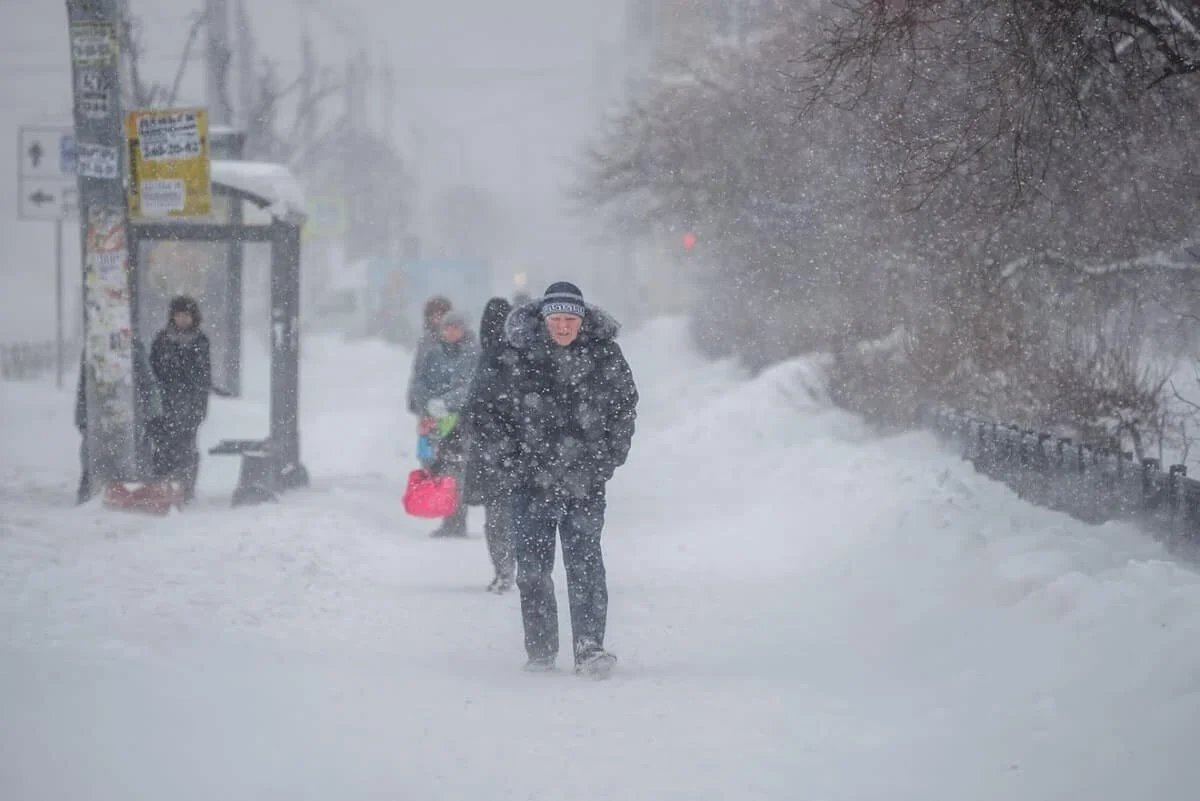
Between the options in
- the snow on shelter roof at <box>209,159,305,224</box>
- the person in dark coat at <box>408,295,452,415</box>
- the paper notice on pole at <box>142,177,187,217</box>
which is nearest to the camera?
Result: the person in dark coat at <box>408,295,452,415</box>

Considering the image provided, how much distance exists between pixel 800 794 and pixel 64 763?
2331 mm

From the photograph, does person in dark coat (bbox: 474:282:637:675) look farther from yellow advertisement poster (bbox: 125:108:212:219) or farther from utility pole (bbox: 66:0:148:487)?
yellow advertisement poster (bbox: 125:108:212:219)

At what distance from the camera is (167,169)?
10.5m

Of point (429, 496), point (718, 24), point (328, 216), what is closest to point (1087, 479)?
point (429, 496)

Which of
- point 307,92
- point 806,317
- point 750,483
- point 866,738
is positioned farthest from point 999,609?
point 307,92

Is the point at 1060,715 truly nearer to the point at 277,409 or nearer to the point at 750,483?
the point at 750,483

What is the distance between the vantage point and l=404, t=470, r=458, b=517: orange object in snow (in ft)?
28.8

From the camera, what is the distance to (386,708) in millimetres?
5199

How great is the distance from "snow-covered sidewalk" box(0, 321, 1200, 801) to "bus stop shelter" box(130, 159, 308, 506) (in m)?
0.72

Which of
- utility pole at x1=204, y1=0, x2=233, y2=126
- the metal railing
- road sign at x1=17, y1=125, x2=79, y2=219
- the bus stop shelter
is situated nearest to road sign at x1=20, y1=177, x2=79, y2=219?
road sign at x1=17, y1=125, x2=79, y2=219

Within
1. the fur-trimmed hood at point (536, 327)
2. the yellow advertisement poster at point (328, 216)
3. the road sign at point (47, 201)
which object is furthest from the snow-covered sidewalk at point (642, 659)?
the yellow advertisement poster at point (328, 216)

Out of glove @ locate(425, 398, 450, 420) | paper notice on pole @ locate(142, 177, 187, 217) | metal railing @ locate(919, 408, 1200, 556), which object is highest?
paper notice on pole @ locate(142, 177, 187, 217)

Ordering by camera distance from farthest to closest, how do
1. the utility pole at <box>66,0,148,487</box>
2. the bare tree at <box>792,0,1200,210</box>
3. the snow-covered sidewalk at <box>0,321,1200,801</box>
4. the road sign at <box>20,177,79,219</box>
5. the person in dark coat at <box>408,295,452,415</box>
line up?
the road sign at <box>20,177,79,219</box>
the person in dark coat at <box>408,295,452,415</box>
the utility pole at <box>66,0,148,487</box>
the bare tree at <box>792,0,1200,210</box>
the snow-covered sidewalk at <box>0,321,1200,801</box>

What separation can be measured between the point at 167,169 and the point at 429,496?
148 inches
